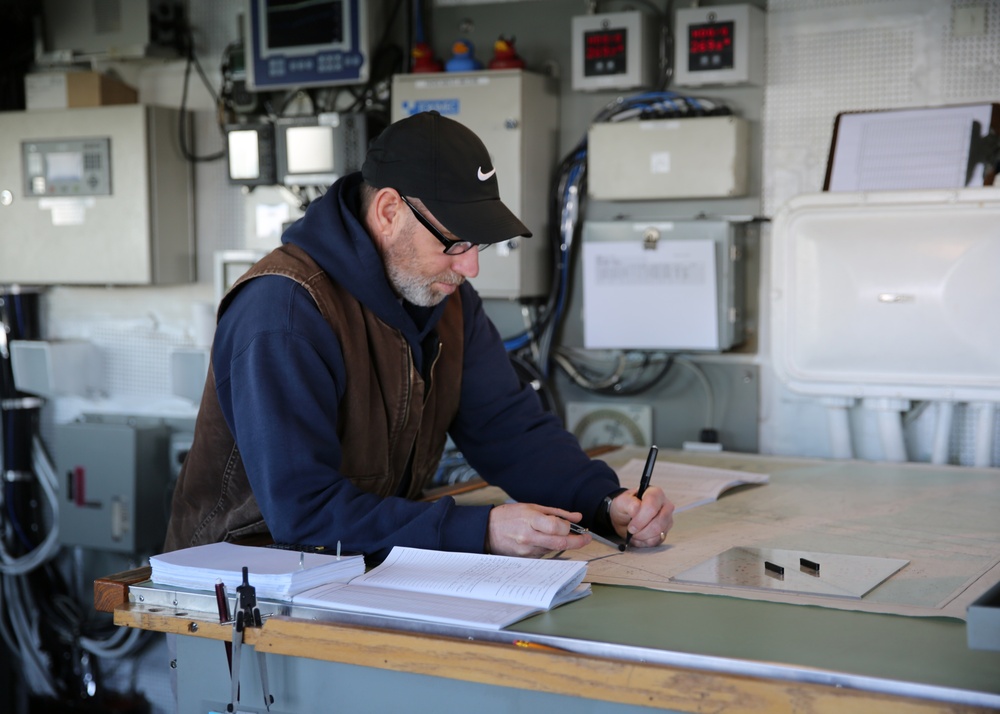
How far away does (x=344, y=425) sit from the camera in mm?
1842

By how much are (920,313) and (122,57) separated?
8.49 feet

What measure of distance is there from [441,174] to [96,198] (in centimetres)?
221

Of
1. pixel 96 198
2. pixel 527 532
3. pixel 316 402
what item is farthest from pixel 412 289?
pixel 96 198

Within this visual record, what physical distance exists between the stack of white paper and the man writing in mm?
75

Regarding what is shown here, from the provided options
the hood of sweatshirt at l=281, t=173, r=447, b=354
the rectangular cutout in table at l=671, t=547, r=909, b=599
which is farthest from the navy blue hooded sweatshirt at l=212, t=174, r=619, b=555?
the rectangular cutout in table at l=671, t=547, r=909, b=599

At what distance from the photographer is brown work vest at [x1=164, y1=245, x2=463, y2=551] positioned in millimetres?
1805

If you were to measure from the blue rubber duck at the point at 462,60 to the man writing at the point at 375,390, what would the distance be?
119 centimetres

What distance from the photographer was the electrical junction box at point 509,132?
120 inches

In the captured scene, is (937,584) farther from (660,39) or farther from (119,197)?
(119,197)

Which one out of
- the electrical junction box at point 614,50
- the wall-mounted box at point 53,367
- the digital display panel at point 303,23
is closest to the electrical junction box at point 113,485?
the wall-mounted box at point 53,367

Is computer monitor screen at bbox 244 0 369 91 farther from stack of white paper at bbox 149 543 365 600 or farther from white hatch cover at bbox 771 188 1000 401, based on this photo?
stack of white paper at bbox 149 543 365 600

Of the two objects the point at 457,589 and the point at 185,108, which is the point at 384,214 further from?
the point at 185,108

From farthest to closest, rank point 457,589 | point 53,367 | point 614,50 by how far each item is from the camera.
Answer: point 53,367 < point 614,50 < point 457,589

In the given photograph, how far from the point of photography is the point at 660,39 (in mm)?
3088
